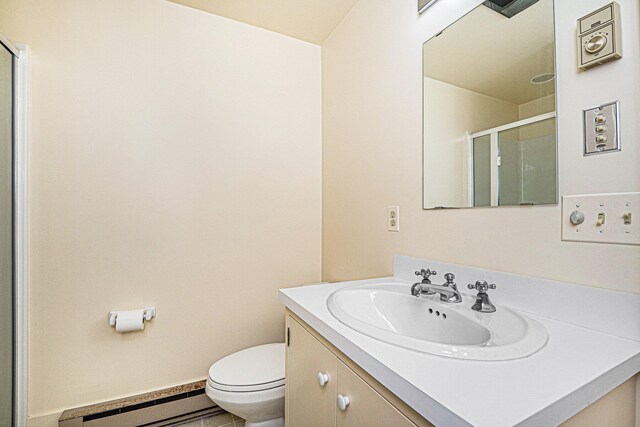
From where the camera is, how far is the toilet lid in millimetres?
1325

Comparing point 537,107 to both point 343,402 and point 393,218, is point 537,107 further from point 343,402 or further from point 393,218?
point 343,402

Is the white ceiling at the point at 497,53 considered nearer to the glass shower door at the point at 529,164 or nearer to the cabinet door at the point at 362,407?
the glass shower door at the point at 529,164

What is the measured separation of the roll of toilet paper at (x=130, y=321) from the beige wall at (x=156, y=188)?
68 millimetres

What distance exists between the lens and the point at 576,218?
778mm

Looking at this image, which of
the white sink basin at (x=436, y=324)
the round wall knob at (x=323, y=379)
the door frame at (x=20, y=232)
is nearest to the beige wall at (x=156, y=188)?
the door frame at (x=20, y=232)

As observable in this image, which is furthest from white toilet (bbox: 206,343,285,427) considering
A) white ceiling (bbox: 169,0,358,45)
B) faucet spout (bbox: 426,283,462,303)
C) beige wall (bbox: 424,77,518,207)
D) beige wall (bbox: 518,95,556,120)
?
white ceiling (bbox: 169,0,358,45)

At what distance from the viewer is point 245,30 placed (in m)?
1.88

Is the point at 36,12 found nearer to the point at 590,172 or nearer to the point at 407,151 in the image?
the point at 407,151

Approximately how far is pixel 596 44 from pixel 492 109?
31 cm

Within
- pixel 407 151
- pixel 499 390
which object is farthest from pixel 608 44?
pixel 499 390

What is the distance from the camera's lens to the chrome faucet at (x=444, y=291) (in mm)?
955

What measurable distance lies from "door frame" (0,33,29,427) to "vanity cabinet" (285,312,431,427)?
4.27ft

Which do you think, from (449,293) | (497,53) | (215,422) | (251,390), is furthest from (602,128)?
(215,422)

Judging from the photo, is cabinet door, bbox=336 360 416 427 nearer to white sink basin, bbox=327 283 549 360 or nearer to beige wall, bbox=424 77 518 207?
white sink basin, bbox=327 283 549 360
